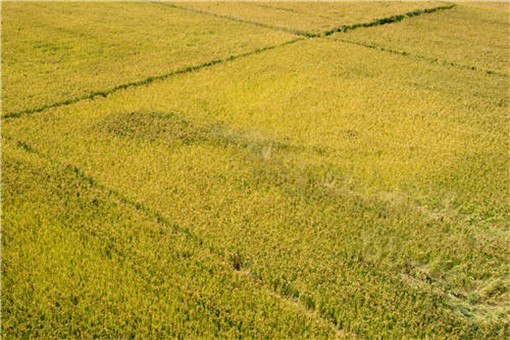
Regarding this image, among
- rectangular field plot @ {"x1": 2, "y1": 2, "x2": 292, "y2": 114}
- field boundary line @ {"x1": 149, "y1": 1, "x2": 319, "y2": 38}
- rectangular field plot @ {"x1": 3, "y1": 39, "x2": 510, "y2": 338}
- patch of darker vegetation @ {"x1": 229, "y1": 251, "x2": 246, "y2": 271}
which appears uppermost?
field boundary line @ {"x1": 149, "y1": 1, "x2": 319, "y2": 38}

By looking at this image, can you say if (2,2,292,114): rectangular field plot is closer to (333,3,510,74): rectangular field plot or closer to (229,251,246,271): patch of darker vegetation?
(333,3,510,74): rectangular field plot

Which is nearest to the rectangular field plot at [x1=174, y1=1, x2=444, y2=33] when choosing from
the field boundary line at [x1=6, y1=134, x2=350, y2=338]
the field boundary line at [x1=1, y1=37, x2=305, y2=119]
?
the field boundary line at [x1=1, y1=37, x2=305, y2=119]

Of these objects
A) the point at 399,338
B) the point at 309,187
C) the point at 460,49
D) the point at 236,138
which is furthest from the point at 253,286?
the point at 460,49

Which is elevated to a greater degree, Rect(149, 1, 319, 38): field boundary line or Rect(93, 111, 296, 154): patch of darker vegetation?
Rect(149, 1, 319, 38): field boundary line

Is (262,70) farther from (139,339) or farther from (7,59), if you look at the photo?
(139,339)

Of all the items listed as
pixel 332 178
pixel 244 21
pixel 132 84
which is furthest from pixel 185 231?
pixel 244 21

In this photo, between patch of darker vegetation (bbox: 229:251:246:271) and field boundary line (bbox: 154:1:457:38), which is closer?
patch of darker vegetation (bbox: 229:251:246:271)

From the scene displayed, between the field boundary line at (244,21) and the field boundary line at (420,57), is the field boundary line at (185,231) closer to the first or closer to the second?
the field boundary line at (420,57)

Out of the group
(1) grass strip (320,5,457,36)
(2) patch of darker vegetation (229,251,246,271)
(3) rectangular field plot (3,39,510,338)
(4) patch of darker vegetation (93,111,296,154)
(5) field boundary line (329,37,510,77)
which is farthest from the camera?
(1) grass strip (320,5,457,36)
